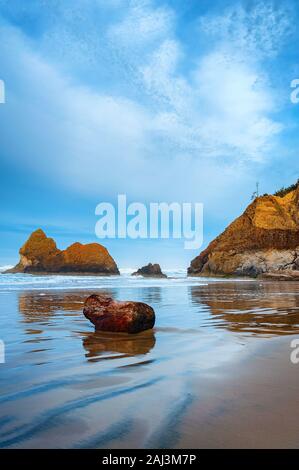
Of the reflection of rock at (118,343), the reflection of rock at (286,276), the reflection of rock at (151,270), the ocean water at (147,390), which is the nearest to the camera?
the ocean water at (147,390)

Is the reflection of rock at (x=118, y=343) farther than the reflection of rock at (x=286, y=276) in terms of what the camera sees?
No

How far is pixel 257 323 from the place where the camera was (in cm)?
634

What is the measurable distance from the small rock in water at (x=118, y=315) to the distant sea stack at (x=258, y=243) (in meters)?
47.6

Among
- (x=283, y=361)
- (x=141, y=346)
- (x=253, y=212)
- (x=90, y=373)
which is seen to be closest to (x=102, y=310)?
(x=141, y=346)

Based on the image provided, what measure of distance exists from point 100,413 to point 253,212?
65.3 m

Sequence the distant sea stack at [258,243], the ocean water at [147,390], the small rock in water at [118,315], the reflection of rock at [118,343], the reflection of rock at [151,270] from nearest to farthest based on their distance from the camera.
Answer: the ocean water at [147,390] → the reflection of rock at [118,343] → the small rock in water at [118,315] → the distant sea stack at [258,243] → the reflection of rock at [151,270]

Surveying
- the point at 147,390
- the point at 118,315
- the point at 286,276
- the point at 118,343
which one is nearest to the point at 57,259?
the point at 286,276

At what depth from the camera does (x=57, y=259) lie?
3187 inches

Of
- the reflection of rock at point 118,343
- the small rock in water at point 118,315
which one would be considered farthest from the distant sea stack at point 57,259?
the reflection of rock at point 118,343

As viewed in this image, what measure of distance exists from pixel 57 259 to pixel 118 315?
7829cm

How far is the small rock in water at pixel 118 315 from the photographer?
5633mm

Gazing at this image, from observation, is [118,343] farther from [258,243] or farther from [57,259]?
[57,259]

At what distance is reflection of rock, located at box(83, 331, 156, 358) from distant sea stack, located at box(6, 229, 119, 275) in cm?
7720

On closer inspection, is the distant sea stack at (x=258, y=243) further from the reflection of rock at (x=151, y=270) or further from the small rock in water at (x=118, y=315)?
the small rock in water at (x=118, y=315)
